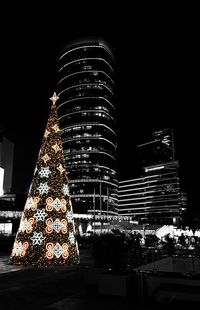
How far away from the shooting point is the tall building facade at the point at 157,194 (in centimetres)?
12444

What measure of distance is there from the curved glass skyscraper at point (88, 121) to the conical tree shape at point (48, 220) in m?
88.9

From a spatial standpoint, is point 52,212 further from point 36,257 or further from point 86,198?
point 86,198

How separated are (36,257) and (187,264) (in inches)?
229

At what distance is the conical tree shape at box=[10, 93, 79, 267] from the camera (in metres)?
11.9

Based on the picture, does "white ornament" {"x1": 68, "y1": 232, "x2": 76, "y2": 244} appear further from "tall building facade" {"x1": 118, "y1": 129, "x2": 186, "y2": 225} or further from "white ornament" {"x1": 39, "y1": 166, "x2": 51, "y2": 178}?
"tall building facade" {"x1": 118, "y1": 129, "x2": 186, "y2": 225}

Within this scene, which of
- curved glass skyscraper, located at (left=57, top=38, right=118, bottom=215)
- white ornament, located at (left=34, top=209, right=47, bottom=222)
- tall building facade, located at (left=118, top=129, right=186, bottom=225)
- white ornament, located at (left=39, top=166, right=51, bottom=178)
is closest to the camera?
white ornament, located at (left=34, top=209, right=47, bottom=222)

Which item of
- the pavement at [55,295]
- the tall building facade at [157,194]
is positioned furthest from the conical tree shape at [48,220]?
the tall building facade at [157,194]


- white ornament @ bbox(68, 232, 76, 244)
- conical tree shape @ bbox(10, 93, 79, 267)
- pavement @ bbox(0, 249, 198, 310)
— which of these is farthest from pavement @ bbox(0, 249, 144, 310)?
white ornament @ bbox(68, 232, 76, 244)

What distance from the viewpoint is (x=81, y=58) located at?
4636 inches

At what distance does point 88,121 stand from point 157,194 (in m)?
48.0

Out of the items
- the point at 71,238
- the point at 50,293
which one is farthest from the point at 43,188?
the point at 50,293

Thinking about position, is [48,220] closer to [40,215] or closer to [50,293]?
[40,215]

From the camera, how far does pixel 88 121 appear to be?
109438 millimetres

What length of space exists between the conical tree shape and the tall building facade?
100 m
